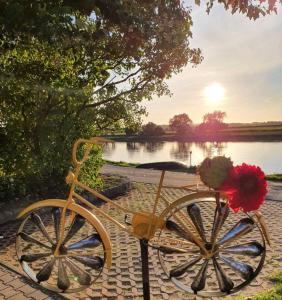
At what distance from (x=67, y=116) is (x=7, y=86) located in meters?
1.98

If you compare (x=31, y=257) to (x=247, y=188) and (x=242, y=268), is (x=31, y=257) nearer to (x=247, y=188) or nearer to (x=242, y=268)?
(x=242, y=268)

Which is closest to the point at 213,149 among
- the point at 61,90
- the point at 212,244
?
the point at 61,90

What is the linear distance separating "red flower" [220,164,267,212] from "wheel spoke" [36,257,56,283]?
7.40 feet

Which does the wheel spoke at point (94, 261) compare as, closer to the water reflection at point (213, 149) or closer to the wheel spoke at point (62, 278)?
the wheel spoke at point (62, 278)

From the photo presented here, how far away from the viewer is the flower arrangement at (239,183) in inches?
144

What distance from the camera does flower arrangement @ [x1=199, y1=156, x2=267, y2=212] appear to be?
367cm

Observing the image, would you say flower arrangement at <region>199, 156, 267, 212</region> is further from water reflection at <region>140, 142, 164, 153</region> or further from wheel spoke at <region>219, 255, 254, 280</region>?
water reflection at <region>140, 142, 164, 153</region>

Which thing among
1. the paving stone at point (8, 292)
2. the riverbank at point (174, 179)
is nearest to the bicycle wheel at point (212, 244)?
the paving stone at point (8, 292)

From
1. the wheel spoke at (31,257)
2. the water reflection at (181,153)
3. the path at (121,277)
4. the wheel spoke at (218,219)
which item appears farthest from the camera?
the water reflection at (181,153)

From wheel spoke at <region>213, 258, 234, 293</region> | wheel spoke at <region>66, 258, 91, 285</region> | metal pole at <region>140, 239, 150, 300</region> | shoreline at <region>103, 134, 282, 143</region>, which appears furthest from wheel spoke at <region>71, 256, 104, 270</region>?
shoreline at <region>103, 134, 282, 143</region>

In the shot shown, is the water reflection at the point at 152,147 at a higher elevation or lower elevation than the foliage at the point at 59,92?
lower

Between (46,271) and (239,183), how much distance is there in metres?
2.54

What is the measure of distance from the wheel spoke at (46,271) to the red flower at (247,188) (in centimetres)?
226

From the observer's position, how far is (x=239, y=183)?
3.69 meters
